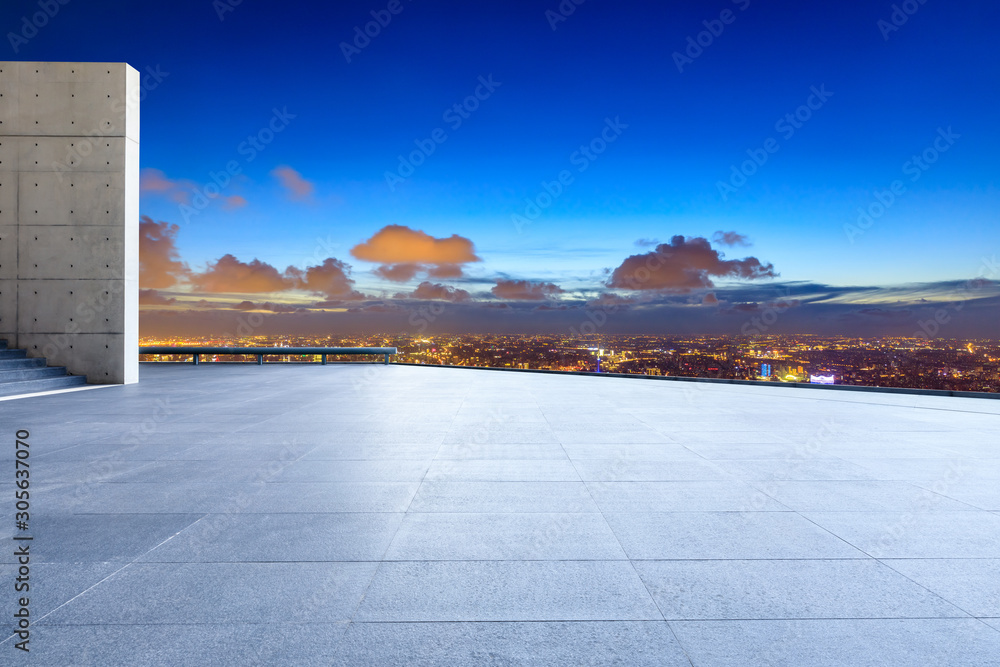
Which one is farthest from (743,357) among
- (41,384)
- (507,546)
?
(41,384)

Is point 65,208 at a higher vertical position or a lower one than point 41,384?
higher

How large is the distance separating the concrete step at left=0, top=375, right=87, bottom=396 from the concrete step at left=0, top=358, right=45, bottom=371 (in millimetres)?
644

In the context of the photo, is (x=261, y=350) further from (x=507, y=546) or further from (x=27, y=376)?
(x=507, y=546)

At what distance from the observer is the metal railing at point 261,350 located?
2306 centimetres

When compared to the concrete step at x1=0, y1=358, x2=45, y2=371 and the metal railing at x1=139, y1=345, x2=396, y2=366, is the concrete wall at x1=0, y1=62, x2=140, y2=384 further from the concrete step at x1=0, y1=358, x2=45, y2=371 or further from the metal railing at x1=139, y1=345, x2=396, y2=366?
the metal railing at x1=139, y1=345, x2=396, y2=366

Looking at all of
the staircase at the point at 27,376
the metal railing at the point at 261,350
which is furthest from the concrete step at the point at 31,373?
the metal railing at the point at 261,350

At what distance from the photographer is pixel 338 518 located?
446cm

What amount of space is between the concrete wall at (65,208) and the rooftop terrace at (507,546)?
8196 millimetres

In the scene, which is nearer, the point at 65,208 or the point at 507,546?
the point at 507,546

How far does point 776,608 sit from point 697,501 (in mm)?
1872

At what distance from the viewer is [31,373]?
1378 cm

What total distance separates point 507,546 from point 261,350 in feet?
73.7

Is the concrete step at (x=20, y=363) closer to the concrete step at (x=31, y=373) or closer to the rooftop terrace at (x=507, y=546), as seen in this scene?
the concrete step at (x=31, y=373)

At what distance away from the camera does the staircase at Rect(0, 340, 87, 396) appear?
12.9 m
